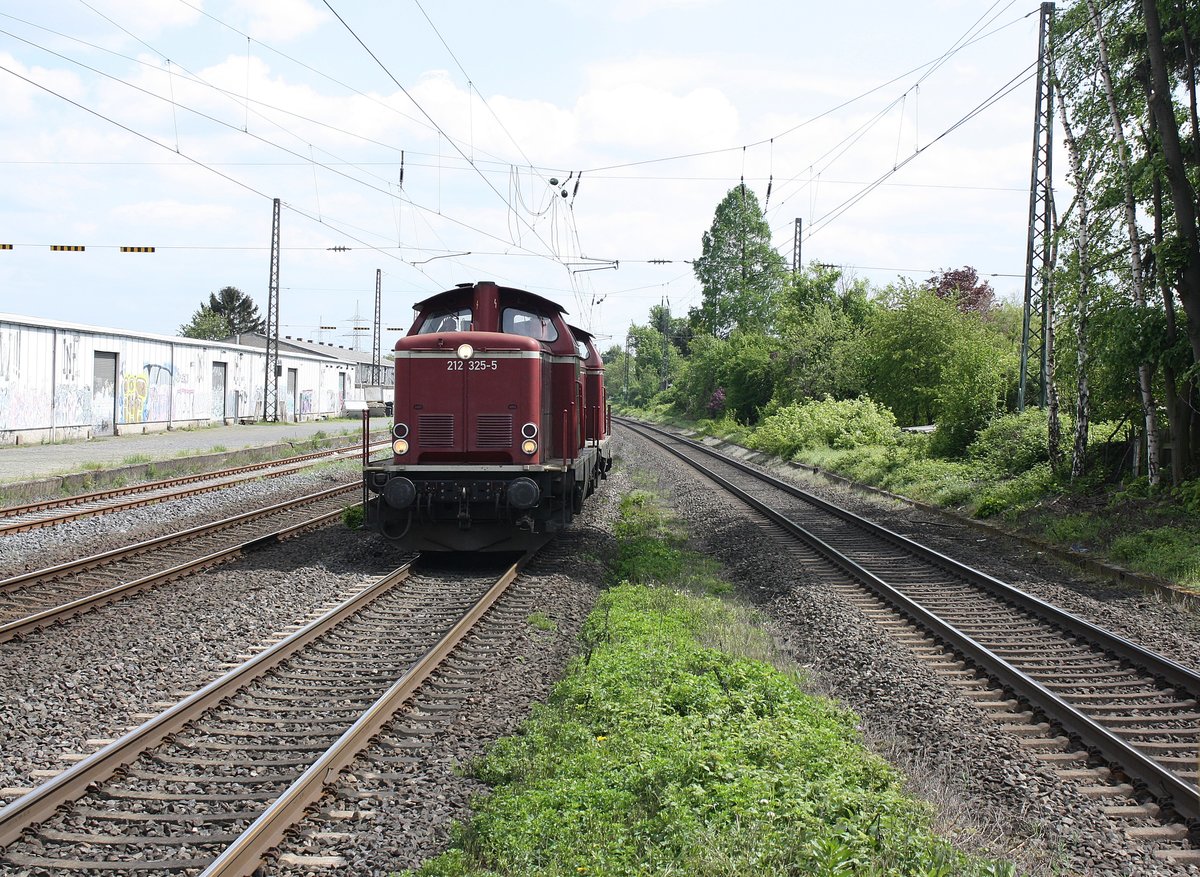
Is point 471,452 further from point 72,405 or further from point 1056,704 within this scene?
point 72,405

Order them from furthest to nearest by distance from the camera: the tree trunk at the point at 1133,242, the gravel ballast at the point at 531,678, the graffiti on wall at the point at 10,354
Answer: the graffiti on wall at the point at 10,354 < the tree trunk at the point at 1133,242 < the gravel ballast at the point at 531,678

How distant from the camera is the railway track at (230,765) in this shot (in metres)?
4.30

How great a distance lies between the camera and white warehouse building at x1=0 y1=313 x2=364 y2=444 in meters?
28.0

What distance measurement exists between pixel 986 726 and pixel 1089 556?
746 centimetres

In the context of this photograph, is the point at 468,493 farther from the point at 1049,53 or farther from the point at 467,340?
the point at 1049,53

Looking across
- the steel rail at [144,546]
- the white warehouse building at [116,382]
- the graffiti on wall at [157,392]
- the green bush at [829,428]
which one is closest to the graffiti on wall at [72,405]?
the white warehouse building at [116,382]

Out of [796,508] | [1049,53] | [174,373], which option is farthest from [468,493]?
[174,373]

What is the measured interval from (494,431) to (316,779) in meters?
6.69

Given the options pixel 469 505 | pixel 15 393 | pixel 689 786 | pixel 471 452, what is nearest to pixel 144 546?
pixel 469 505

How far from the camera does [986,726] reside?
21.0 ft

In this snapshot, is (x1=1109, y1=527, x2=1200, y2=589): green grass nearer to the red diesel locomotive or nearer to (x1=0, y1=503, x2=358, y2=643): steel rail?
the red diesel locomotive

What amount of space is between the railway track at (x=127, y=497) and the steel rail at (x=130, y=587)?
3594 mm

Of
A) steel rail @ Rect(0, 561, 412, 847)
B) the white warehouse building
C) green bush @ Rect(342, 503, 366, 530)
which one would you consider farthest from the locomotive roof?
the white warehouse building

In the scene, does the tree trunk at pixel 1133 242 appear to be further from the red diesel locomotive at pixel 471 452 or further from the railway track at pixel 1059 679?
the red diesel locomotive at pixel 471 452
